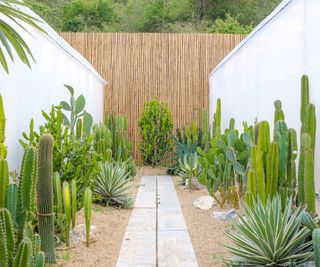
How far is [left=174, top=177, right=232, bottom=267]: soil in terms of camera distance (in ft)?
10.6

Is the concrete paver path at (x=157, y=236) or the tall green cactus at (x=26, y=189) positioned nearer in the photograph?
the tall green cactus at (x=26, y=189)

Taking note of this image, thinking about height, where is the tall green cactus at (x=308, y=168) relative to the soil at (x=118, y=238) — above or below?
above

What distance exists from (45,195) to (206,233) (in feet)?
5.52

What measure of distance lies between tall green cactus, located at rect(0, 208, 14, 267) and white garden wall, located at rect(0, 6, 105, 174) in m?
1.13

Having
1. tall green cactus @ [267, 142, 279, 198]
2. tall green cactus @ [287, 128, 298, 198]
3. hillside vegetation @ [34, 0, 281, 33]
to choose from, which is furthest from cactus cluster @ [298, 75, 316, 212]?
hillside vegetation @ [34, 0, 281, 33]

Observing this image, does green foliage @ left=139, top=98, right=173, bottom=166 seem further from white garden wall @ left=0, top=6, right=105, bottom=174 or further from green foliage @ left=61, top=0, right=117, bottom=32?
green foliage @ left=61, top=0, right=117, bottom=32

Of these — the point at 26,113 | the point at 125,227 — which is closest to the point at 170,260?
the point at 125,227

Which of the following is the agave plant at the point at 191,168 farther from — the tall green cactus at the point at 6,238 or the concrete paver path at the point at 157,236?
the tall green cactus at the point at 6,238

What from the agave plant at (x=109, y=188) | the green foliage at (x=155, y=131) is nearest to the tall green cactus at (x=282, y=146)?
the agave plant at (x=109, y=188)

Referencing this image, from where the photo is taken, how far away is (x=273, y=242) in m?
2.60

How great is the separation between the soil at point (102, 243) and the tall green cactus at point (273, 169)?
1276 mm

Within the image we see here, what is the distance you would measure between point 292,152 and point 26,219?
6.35 feet

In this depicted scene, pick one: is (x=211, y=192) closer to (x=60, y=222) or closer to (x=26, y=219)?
(x=60, y=222)

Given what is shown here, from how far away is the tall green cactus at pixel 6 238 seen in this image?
2078 millimetres
